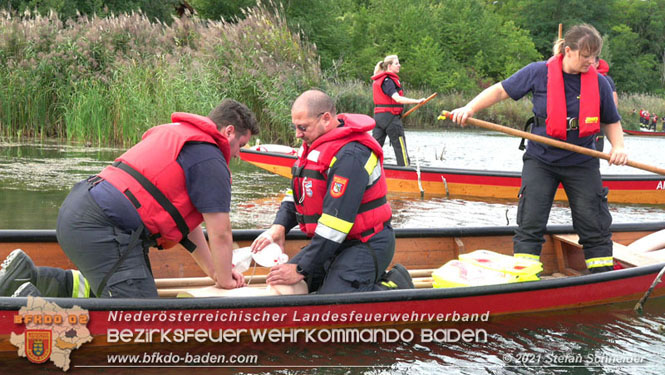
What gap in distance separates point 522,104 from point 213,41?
678 inches

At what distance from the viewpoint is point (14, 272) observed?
3.66 m

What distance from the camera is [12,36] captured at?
482 inches

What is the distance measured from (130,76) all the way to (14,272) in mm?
8975

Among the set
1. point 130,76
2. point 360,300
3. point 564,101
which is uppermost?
point 130,76

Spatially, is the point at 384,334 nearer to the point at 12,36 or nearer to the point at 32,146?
the point at 32,146

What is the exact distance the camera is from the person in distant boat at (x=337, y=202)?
367 cm

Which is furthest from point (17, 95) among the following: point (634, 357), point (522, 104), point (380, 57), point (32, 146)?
point (380, 57)

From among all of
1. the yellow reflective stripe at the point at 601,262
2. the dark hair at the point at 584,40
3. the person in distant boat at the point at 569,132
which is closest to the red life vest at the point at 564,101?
the person in distant boat at the point at 569,132

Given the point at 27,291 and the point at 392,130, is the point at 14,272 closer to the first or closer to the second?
the point at 27,291

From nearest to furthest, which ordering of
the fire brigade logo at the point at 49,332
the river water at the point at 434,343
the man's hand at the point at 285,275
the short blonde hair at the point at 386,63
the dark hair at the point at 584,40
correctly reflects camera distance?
the fire brigade logo at the point at 49,332 < the man's hand at the point at 285,275 < the river water at the point at 434,343 < the dark hair at the point at 584,40 < the short blonde hair at the point at 386,63

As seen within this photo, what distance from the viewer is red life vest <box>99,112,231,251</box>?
11.3ft

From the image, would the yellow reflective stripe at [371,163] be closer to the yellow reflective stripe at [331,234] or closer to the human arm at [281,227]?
the yellow reflective stripe at [331,234]

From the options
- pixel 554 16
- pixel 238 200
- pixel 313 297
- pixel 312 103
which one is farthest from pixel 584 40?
pixel 554 16

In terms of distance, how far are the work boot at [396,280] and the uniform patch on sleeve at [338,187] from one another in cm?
78
